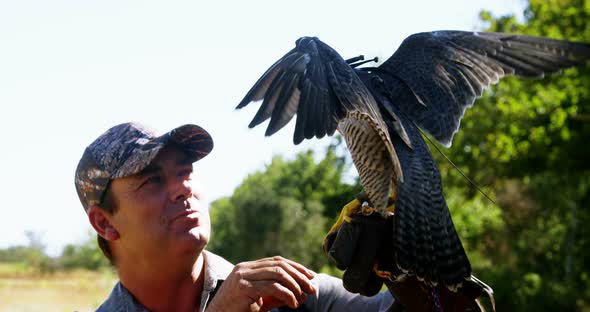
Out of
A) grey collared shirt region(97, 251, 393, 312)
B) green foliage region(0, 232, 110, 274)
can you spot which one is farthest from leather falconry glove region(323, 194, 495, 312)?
green foliage region(0, 232, 110, 274)

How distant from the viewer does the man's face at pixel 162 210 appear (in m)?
2.85

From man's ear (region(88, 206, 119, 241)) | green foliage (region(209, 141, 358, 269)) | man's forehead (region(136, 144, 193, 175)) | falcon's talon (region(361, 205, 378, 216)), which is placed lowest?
green foliage (region(209, 141, 358, 269))

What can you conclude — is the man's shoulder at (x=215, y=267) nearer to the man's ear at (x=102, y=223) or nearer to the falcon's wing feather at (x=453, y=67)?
the man's ear at (x=102, y=223)

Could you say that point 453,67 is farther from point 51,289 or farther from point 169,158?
point 51,289

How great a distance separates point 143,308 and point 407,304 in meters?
1.21

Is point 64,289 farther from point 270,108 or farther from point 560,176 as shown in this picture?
point 270,108

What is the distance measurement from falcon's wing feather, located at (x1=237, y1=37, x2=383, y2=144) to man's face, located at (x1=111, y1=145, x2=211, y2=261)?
511 mm

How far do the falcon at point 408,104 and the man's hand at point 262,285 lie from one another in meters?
0.37

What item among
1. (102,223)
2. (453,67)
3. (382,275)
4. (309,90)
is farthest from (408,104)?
(102,223)

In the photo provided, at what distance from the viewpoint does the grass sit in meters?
26.2

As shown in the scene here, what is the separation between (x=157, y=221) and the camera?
2873mm

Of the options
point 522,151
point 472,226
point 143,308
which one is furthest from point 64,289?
point 143,308

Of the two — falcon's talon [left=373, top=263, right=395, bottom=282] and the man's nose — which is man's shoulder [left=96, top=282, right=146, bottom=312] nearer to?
the man's nose

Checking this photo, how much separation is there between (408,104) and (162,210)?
4.03 ft
